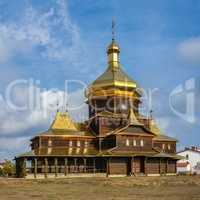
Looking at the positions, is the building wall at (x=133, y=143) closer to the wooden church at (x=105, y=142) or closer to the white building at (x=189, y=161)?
the wooden church at (x=105, y=142)

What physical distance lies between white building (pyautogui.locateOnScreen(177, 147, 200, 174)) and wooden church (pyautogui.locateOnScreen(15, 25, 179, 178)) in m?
13.2

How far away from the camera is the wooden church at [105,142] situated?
160 feet

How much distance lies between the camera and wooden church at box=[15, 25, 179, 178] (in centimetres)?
4869

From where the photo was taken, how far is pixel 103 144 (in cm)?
5247

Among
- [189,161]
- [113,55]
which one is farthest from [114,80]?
[189,161]

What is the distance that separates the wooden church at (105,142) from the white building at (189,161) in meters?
13.2

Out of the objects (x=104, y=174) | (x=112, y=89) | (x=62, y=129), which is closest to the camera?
(x=104, y=174)

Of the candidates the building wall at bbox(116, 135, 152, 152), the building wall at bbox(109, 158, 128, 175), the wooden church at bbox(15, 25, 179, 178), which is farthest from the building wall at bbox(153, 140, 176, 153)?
the building wall at bbox(109, 158, 128, 175)

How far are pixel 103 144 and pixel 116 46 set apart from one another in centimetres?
1436

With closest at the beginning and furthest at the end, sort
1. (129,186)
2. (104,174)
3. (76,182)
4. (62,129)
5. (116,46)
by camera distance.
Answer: (129,186), (76,182), (104,174), (62,129), (116,46)

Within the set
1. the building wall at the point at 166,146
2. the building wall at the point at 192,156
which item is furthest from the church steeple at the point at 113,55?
the building wall at the point at 192,156

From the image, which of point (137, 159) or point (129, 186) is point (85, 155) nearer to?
point (137, 159)

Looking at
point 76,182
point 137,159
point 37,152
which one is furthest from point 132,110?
point 76,182

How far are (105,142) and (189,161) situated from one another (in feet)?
82.8
